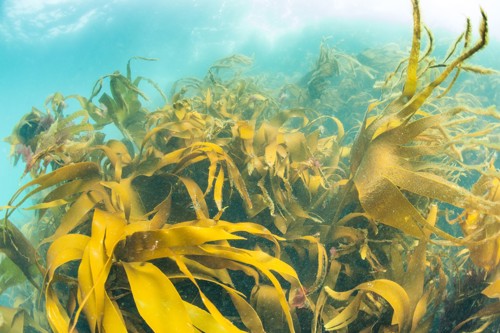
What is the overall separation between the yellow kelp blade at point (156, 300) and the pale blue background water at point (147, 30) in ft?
46.6

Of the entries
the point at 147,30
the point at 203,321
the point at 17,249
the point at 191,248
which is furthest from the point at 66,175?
the point at 147,30

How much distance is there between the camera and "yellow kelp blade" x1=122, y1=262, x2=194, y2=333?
78 cm

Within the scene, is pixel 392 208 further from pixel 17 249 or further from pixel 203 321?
pixel 17 249

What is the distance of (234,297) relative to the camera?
1.07m

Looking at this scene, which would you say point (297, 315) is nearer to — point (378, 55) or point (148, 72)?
point (378, 55)

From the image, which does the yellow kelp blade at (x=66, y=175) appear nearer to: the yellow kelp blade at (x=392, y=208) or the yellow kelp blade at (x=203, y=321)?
the yellow kelp blade at (x=203, y=321)

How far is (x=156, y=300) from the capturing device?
841 millimetres

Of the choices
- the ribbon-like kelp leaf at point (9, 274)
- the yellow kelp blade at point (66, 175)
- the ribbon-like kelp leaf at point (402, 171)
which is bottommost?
the ribbon-like kelp leaf at point (9, 274)

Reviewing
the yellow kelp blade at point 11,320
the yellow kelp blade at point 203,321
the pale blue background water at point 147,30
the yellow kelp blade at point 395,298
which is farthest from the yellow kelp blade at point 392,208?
the pale blue background water at point 147,30

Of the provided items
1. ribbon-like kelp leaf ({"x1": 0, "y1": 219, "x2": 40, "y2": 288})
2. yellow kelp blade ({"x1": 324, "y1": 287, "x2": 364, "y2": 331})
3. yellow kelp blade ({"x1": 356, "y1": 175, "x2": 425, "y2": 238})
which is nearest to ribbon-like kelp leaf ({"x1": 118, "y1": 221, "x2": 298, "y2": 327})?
yellow kelp blade ({"x1": 324, "y1": 287, "x2": 364, "y2": 331})

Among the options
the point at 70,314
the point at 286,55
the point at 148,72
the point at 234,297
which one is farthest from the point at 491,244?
the point at 148,72

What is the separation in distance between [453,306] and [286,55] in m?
11.7

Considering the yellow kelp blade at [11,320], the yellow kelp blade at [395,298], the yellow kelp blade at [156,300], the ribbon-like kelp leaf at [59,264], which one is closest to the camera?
the yellow kelp blade at [156,300]

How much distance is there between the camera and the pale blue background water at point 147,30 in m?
18.8
